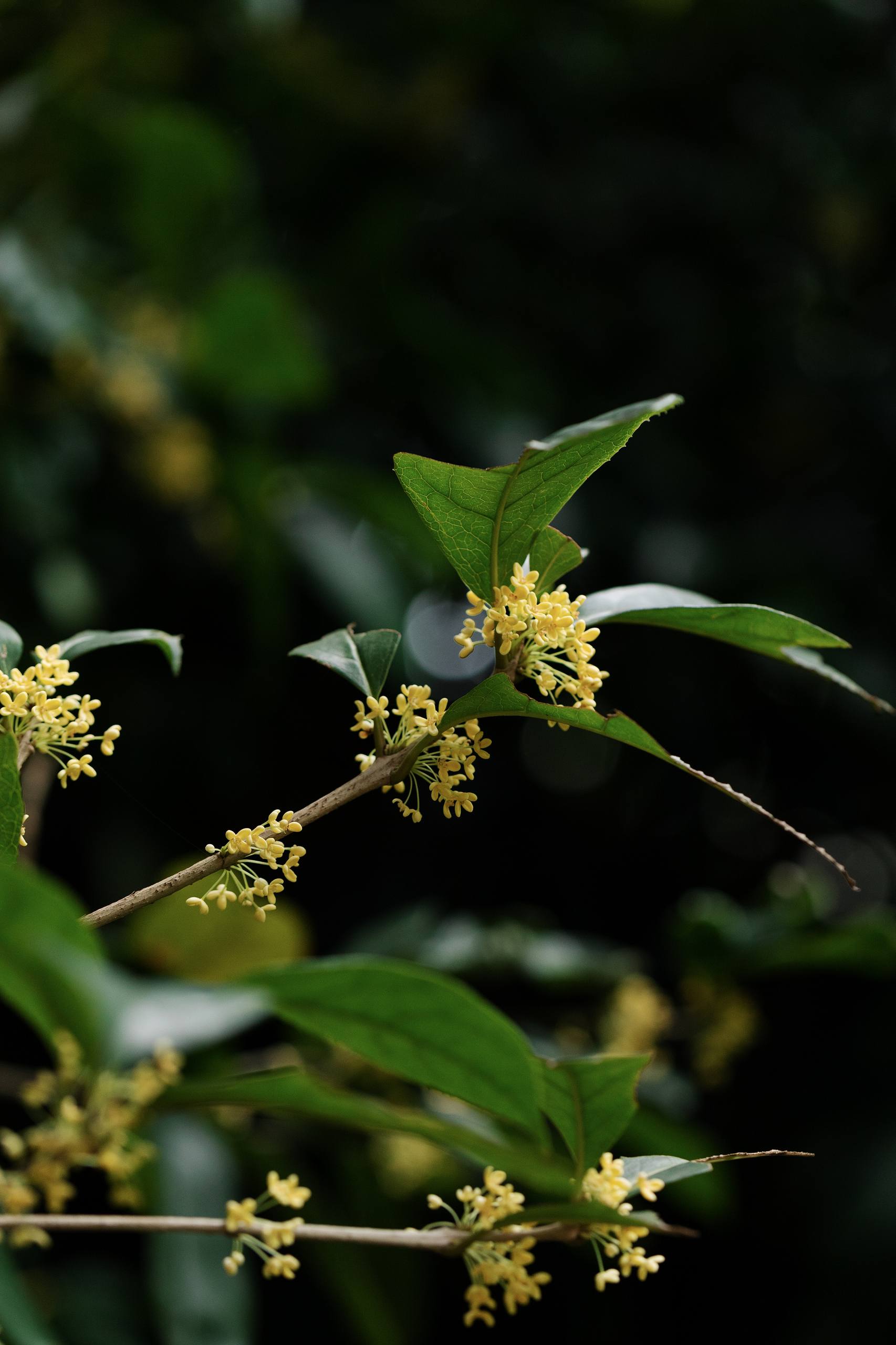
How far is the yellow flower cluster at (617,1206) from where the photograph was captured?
0.46 metres

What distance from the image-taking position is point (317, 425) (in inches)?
88.4

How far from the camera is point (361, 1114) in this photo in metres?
0.45

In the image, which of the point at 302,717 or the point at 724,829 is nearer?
the point at 302,717

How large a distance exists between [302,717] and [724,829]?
95 cm

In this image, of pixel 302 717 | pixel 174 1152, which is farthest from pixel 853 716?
pixel 174 1152

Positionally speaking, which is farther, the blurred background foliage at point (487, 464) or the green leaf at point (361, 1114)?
the blurred background foliage at point (487, 464)

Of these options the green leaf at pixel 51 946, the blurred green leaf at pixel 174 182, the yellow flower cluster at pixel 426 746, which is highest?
the blurred green leaf at pixel 174 182

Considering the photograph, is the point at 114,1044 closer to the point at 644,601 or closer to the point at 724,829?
the point at 644,601

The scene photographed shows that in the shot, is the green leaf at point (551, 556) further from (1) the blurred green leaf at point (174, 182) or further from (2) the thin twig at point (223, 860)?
(1) the blurred green leaf at point (174, 182)

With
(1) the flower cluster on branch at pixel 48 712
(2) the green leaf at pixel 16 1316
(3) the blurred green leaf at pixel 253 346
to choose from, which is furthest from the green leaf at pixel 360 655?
(3) the blurred green leaf at pixel 253 346

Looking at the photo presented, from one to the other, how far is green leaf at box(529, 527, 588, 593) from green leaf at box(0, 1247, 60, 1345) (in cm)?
61

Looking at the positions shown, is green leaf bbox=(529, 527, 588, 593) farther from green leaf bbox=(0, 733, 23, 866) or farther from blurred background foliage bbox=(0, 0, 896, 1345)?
blurred background foliage bbox=(0, 0, 896, 1345)

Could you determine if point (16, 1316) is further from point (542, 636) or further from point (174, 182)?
point (174, 182)

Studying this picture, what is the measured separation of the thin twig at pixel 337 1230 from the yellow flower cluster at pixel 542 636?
0.22 m
